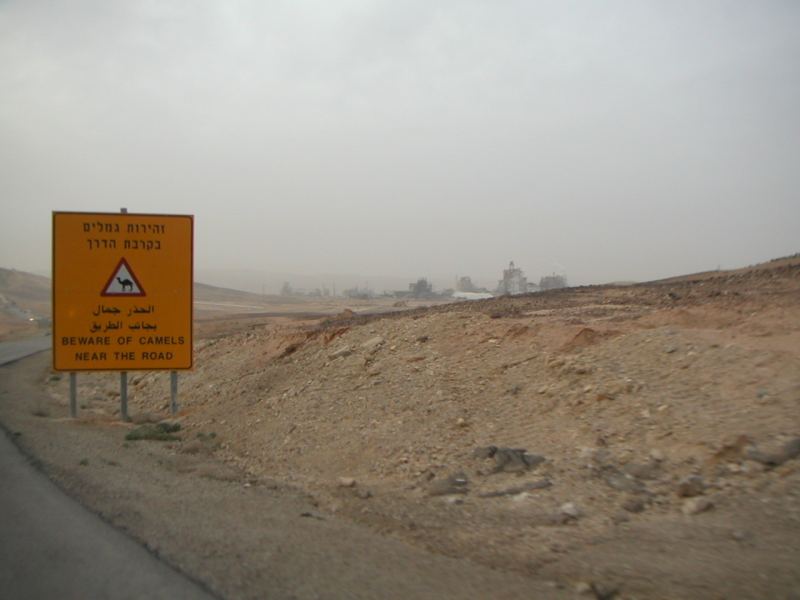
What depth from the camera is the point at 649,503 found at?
5695 mm

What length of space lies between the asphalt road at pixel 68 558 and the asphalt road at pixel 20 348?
19.1 m

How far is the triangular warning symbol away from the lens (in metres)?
11.2

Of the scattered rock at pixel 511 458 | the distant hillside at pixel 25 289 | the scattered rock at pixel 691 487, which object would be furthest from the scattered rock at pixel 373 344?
the distant hillside at pixel 25 289

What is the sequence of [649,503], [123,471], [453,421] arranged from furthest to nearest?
[453,421], [123,471], [649,503]

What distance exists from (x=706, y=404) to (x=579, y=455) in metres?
1.50

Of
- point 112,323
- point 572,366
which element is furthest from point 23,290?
point 572,366

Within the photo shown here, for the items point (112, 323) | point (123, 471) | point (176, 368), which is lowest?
point (123, 471)

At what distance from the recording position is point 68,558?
188 inches

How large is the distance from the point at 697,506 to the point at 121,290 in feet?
30.7

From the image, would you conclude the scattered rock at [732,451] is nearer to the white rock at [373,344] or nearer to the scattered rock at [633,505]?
the scattered rock at [633,505]

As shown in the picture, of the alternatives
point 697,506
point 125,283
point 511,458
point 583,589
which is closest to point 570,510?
point 697,506

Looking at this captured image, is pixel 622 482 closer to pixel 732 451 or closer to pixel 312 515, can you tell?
pixel 732 451

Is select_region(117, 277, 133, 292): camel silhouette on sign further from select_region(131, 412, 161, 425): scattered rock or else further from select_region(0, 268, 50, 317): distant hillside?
select_region(0, 268, 50, 317): distant hillside

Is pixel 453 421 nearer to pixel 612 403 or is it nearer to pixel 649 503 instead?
pixel 612 403
